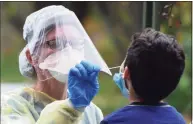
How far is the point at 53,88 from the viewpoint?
60.7 inches

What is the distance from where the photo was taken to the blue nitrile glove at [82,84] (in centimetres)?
126

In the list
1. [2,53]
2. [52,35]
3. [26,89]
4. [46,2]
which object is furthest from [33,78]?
[2,53]

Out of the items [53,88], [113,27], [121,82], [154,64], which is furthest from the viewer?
[113,27]

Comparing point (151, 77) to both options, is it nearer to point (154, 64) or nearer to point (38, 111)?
point (154, 64)

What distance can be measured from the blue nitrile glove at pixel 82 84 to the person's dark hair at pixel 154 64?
0.11 metres

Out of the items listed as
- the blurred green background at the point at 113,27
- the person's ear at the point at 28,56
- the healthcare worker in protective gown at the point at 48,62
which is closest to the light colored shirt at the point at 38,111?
the healthcare worker in protective gown at the point at 48,62

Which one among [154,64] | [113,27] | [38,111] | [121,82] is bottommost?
[113,27]

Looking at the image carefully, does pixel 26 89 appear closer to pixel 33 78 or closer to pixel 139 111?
pixel 33 78

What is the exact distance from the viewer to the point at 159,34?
1.26 meters

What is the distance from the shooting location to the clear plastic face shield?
1.48 meters

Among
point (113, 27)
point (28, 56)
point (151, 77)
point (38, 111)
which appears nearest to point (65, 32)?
point (28, 56)

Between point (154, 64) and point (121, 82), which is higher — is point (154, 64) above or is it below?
above

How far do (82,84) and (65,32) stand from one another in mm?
285

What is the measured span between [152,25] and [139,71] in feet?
4.59
